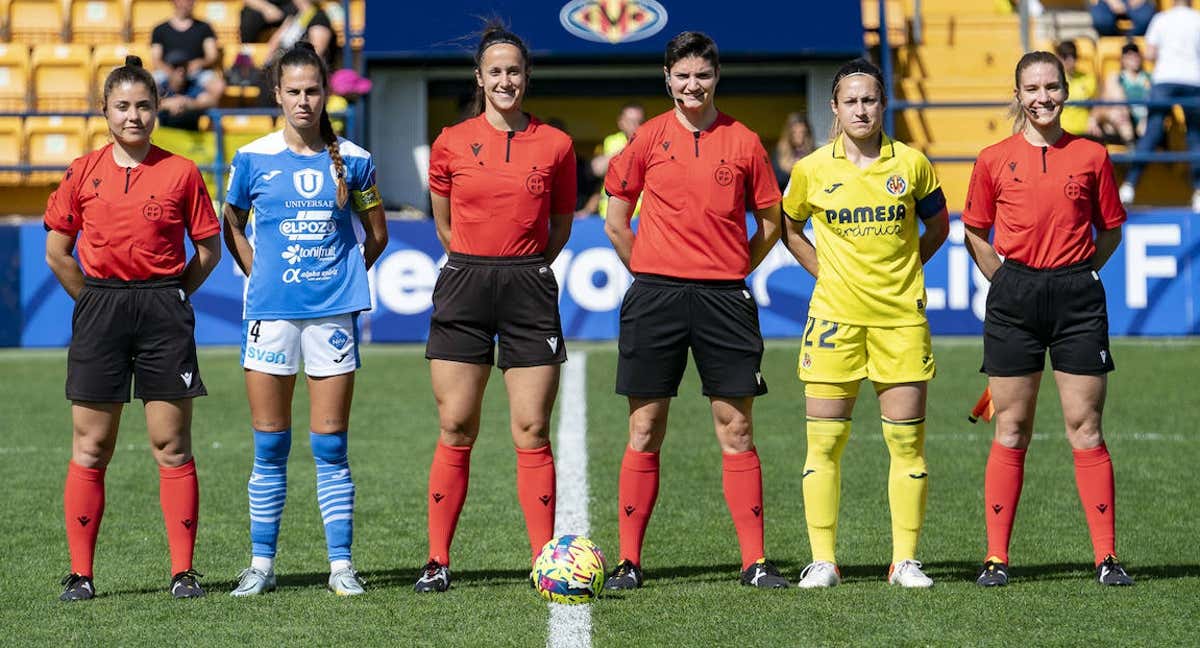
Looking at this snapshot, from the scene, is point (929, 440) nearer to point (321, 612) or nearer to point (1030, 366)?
point (1030, 366)

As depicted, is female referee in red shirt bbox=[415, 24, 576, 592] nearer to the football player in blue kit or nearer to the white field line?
the football player in blue kit

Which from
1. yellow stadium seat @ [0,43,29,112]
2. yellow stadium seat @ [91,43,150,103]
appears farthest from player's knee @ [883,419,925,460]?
yellow stadium seat @ [0,43,29,112]

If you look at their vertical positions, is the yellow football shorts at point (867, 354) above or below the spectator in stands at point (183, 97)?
below

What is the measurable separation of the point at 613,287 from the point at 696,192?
8.37m

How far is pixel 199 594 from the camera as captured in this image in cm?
568

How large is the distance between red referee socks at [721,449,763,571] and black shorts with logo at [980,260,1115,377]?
34.6 inches

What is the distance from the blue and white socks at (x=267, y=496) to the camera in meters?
5.75

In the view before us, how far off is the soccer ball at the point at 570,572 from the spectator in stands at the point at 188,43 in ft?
37.5

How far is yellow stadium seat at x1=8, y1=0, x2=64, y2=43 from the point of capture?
59.2 ft

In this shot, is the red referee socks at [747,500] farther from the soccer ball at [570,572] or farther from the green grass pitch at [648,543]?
the soccer ball at [570,572]

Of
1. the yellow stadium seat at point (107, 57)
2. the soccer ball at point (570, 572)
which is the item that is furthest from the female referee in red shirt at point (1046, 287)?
the yellow stadium seat at point (107, 57)

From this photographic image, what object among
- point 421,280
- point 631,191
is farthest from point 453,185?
point 421,280

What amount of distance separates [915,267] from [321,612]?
2.29 meters

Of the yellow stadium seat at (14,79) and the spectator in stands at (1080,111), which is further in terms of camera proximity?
the yellow stadium seat at (14,79)
